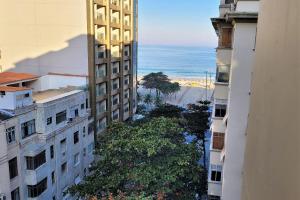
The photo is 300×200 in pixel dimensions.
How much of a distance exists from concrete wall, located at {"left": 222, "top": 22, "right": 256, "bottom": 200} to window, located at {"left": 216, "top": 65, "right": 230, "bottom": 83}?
1.77 meters

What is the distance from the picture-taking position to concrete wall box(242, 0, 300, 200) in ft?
8.64

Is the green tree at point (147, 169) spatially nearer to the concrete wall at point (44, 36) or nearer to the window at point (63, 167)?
the window at point (63, 167)

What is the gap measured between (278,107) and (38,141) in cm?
1884

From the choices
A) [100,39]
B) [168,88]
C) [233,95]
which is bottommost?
[168,88]

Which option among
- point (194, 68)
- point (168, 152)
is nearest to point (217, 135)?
point (168, 152)

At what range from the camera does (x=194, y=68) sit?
468 feet

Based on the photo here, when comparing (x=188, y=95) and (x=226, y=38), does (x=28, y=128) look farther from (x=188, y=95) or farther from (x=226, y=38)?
(x=188, y=95)

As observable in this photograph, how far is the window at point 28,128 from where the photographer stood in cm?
1892

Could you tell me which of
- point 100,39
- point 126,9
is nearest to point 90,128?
point 100,39

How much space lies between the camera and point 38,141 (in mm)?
20031

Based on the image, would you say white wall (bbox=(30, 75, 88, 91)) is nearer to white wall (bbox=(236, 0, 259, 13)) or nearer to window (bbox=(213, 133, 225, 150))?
window (bbox=(213, 133, 225, 150))

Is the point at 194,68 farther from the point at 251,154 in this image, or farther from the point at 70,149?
the point at 251,154

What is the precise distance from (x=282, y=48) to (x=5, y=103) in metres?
17.8

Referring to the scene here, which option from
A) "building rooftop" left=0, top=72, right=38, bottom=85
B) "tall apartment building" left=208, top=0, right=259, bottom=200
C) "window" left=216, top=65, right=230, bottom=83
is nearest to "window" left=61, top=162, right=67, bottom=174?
"building rooftop" left=0, top=72, right=38, bottom=85
